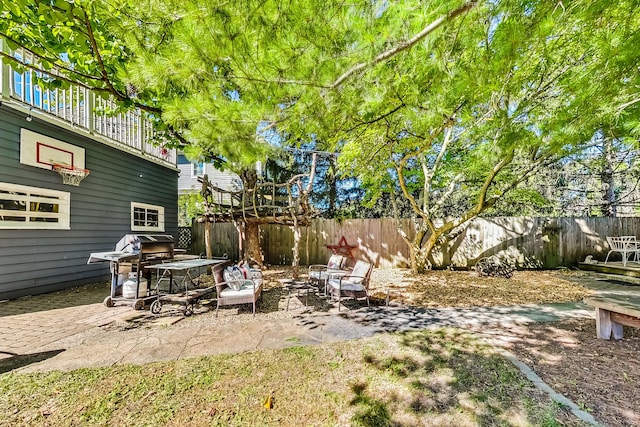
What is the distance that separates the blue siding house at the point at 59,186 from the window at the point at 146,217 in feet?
0.13

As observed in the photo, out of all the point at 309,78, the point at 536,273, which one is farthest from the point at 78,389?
the point at 536,273

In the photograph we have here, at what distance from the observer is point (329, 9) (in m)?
2.25

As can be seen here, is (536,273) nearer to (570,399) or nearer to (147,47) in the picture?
(570,399)

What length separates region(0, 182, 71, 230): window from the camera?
515cm

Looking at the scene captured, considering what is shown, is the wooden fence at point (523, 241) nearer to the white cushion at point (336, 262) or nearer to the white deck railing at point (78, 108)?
the white cushion at point (336, 262)

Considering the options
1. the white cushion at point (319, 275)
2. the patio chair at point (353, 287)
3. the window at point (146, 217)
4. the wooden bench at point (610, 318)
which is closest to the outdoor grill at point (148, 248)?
the window at point (146, 217)

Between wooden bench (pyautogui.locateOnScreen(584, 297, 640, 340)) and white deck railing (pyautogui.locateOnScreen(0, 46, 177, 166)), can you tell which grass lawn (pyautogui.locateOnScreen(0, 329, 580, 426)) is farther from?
white deck railing (pyautogui.locateOnScreen(0, 46, 177, 166))

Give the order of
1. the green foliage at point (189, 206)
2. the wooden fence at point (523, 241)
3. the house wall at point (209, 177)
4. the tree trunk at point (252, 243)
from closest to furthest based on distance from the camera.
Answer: the tree trunk at point (252, 243), the wooden fence at point (523, 241), the green foliage at point (189, 206), the house wall at point (209, 177)

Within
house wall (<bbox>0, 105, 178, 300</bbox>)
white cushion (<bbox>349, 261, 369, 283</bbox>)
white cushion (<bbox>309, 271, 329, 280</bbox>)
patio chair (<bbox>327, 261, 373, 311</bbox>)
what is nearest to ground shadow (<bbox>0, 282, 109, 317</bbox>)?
house wall (<bbox>0, 105, 178, 300</bbox>)

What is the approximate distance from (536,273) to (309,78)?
9.27m

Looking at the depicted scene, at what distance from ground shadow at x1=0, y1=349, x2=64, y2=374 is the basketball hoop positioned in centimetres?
425

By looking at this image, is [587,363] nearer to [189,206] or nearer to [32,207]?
[32,207]

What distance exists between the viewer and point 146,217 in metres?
8.73

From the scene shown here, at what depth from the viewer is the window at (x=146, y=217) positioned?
8.21 metres
